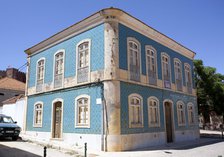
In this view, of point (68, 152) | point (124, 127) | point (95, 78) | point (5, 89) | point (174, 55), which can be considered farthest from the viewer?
point (5, 89)

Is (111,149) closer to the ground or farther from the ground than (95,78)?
closer to the ground

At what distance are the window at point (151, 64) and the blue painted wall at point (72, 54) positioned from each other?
12.5 feet

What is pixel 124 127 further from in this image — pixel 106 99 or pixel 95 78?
pixel 95 78

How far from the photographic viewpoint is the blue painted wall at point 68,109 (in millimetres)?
11969

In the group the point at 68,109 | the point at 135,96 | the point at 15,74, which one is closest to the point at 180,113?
the point at 135,96

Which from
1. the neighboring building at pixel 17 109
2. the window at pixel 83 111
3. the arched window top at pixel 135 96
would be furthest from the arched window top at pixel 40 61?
the arched window top at pixel 135 96

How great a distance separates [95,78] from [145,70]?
12.6 feet

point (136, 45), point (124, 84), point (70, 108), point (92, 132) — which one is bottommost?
point (92, 132)

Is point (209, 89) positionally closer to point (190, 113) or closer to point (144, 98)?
point (190, 113)

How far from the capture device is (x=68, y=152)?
1035cm

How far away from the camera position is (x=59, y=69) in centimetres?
1579

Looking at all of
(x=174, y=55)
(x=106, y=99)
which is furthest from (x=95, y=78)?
(x=174, y=55)

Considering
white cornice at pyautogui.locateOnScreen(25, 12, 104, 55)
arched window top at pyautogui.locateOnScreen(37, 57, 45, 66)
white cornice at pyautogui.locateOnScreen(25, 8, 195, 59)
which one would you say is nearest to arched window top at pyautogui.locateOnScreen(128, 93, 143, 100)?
white cornice at pyautogui.locateOnScreen(25, 8, 195, 59)

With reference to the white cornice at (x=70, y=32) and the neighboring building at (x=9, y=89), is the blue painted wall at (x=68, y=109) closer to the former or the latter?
the white cornice at (x=70, y=32)
